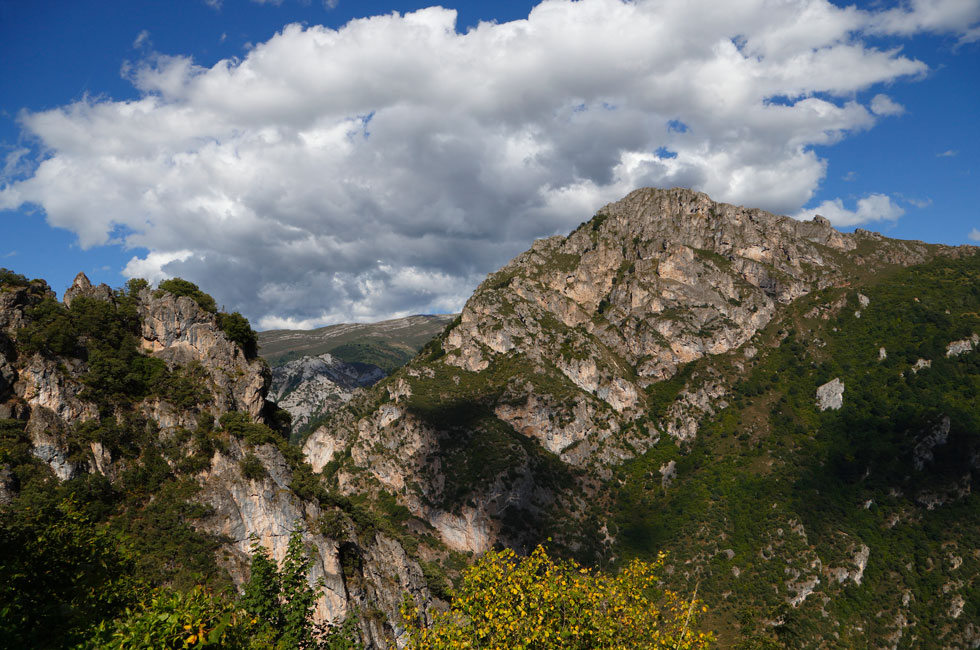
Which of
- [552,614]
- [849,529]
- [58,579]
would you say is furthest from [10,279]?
[849,529]

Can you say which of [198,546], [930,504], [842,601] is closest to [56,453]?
[198,546]

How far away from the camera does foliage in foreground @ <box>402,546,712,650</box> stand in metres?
18.9

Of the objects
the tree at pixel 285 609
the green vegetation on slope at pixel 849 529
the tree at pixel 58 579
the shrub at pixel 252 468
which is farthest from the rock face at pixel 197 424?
the green vegetation on slope at pixel 849 529

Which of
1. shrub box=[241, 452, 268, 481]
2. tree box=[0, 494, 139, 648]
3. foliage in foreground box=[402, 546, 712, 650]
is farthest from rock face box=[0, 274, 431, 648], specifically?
foliage in foreground box=[402, 546, 712, 650]

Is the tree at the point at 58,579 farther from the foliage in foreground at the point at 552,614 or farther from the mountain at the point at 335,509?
the foliage in foreground at the point at 552,614

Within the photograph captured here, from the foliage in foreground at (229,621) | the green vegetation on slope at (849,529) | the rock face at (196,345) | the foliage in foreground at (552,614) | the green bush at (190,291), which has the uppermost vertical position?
the green bush at (190,291)

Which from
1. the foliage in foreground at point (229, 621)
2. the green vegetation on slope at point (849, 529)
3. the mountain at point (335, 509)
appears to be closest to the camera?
A: the foliage in foreground at point (229, 621)

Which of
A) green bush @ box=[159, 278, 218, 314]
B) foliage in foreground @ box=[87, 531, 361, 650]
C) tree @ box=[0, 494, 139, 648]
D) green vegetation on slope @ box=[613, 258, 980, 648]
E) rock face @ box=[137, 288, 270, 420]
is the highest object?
green bush @ box=[159, 278, 218, 314]

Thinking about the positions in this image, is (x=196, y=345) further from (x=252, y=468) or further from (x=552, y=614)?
(x=552, y=614)

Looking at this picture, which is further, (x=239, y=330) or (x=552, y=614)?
(x=239, y=330)

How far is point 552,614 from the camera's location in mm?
20234

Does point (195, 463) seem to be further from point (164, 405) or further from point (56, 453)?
point (56, 453)

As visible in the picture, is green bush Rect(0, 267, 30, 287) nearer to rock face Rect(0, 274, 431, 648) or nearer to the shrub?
rock face Rect(0, 274, 431, 648)

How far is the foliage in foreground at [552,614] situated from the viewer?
1891 centimetres
